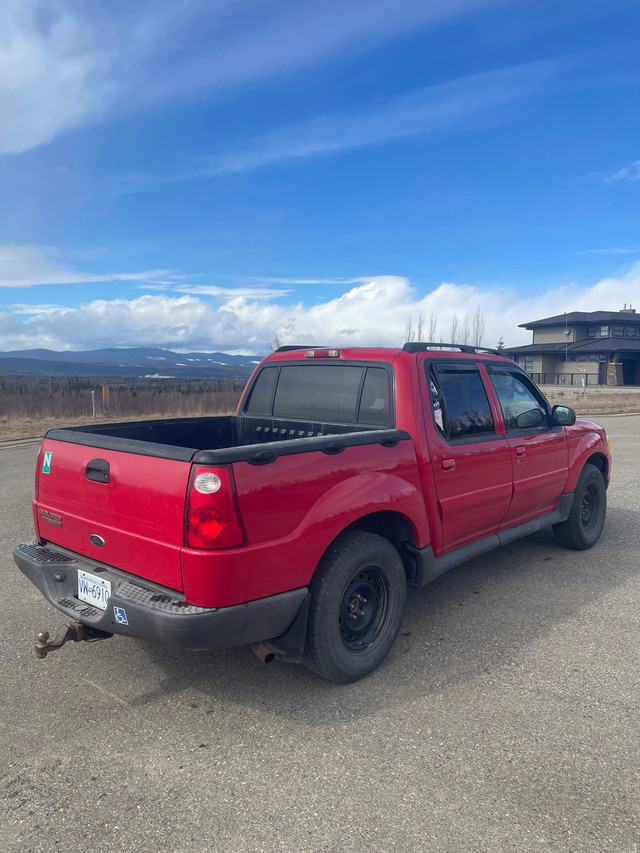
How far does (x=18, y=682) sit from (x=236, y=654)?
48.1 inches

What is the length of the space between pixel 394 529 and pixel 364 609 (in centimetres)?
53

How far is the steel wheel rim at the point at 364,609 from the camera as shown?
3.40m

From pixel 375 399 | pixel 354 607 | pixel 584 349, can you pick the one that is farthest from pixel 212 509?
pixel 584 349

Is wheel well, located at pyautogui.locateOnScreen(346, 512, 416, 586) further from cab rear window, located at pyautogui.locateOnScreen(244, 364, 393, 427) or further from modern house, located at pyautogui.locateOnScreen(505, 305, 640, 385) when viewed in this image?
modern house, located at pyautogui.locateOnScreen(505, 305, 640, 385)

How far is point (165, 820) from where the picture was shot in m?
2.36

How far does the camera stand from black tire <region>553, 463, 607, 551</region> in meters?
5.70

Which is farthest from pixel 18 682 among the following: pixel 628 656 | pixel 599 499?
pixel 599 499

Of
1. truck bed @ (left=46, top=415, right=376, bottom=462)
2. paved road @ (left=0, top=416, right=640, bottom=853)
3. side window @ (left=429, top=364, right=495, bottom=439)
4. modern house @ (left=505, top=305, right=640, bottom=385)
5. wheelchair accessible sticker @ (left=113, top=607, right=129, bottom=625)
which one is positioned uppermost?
modern house @ (left=505, top=305, right=640, bottom=385)

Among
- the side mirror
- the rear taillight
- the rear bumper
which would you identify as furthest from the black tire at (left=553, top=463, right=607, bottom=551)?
the rear taillight

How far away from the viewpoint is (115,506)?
309cm

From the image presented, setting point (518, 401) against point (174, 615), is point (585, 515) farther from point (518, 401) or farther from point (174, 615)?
point (174, 615)

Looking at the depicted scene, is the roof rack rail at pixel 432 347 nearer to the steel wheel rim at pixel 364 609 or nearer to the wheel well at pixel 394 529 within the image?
the wheel well at pixel 394 529

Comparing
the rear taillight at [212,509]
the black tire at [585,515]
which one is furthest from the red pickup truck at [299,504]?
the black tire at [585,515]

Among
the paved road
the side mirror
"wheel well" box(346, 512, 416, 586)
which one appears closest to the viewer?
the paved road
